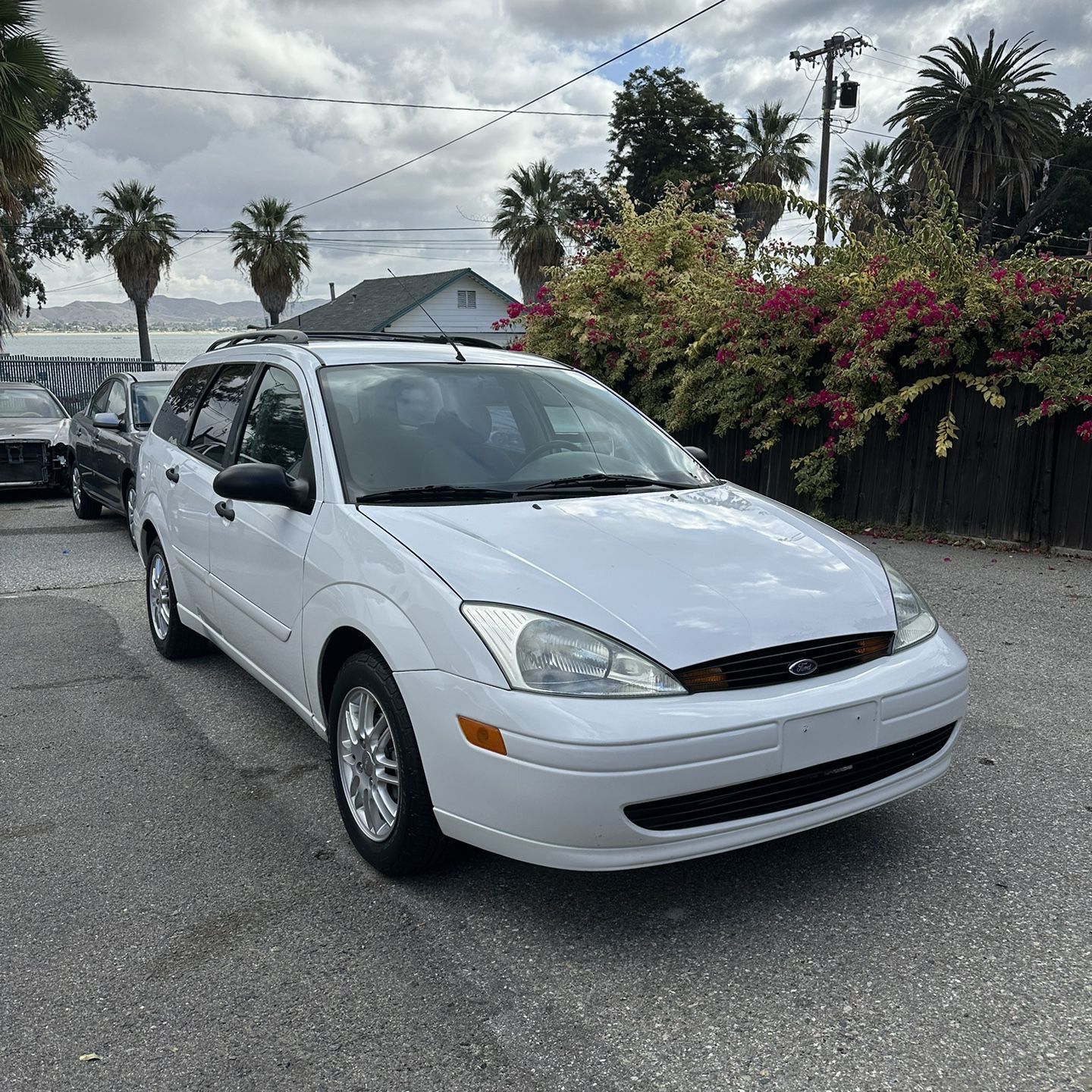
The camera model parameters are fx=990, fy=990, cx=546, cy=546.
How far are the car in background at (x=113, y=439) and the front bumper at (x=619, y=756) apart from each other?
22.6ft

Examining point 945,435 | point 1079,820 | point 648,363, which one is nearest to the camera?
point 1079,820

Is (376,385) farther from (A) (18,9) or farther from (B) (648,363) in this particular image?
(A) (18,9)

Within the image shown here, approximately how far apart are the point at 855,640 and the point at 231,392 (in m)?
3.20

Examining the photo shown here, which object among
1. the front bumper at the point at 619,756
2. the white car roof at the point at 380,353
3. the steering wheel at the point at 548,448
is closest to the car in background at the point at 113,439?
the white car roof at the point at 380,353

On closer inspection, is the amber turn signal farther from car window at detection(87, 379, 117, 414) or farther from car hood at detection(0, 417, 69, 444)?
car hood at detection(0, 417, 69, 444)

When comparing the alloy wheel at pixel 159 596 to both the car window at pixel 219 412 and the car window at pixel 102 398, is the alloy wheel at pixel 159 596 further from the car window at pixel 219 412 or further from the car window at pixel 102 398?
the car window at pixel 102 398

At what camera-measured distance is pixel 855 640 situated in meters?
2.91

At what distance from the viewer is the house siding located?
39.2m

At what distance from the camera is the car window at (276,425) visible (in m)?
3.91

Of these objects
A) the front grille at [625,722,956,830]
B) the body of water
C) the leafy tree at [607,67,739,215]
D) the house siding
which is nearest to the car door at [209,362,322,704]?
the front grille at [625,722,956,830]

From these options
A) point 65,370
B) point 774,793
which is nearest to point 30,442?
point 774,793

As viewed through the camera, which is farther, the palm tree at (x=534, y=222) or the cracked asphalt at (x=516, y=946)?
the palm tree at (x=534, y=222)

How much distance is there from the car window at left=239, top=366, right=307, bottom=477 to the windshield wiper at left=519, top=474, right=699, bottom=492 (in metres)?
0.94

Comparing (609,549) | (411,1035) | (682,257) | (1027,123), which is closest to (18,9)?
(682,257)
